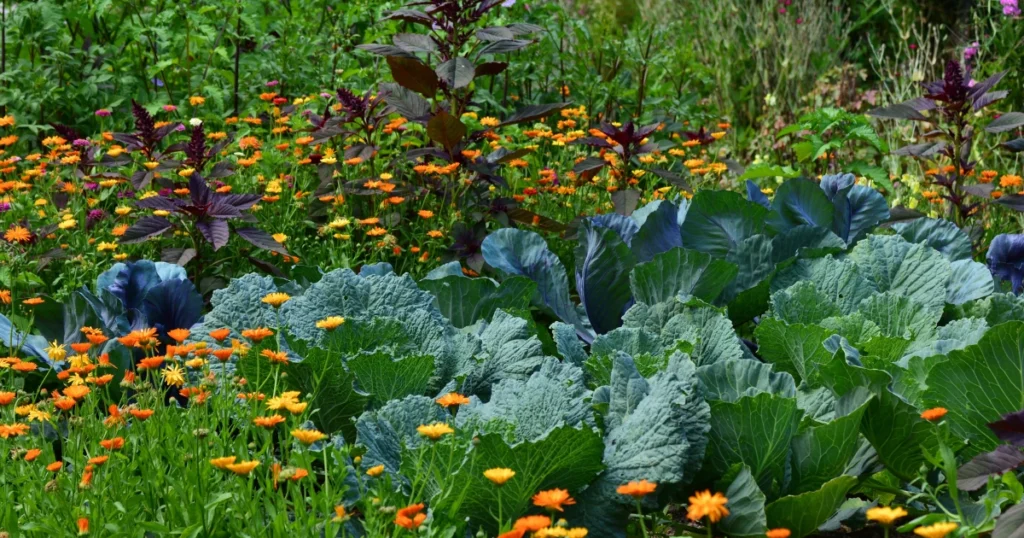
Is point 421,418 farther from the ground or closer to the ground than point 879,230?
farther from the ground

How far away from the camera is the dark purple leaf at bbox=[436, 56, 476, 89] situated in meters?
3.23

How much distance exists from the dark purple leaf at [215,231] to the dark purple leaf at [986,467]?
78.9 inches

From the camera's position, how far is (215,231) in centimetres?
297

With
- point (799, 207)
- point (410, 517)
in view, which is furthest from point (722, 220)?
point (410, 517)

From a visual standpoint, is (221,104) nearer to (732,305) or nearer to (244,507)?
(732,305)

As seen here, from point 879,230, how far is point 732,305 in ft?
4.75

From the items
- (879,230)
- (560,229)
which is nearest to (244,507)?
(560,229)

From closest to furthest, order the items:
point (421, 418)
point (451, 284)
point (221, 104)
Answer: point (421, 418) < point (451, 284) < point (221, 104)

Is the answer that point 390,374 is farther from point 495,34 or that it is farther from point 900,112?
point 900,112

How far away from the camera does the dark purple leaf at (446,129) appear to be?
3.30 metres

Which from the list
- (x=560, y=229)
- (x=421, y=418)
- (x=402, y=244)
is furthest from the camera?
(x=402, y=244)

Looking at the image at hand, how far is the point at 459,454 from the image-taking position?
1.87m

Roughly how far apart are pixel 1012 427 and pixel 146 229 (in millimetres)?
2370

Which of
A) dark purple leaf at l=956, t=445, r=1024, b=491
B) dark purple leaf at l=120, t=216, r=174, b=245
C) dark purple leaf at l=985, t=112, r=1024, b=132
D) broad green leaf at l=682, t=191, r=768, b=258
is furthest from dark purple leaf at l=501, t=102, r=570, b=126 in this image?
dark purple leaf at l=956, t=445, r=1024, b=491
